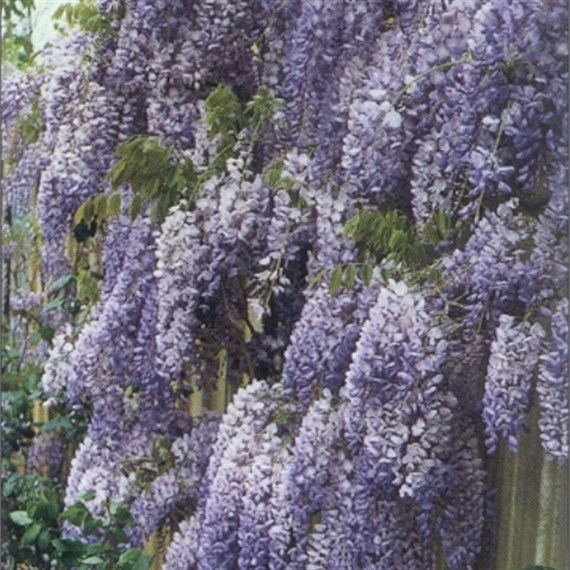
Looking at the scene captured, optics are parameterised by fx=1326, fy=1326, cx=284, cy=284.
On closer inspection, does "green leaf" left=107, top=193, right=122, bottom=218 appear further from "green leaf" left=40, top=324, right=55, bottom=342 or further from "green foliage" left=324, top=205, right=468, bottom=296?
"green foliage" left=324, top=205, right=468, bottom=296

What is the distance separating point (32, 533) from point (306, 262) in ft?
2.38

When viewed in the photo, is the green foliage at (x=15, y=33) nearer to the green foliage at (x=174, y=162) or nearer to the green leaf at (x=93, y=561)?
the green foliage at (x=174, y=162)

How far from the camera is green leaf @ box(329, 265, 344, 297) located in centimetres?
186

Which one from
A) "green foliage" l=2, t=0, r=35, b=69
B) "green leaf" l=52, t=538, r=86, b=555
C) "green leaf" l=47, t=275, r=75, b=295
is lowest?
"green leaf" l=52, t=538, r=86, b=555

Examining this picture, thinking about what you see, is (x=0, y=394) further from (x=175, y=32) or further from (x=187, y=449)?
(x=175, y=32)

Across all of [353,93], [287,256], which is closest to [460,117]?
[353,93]

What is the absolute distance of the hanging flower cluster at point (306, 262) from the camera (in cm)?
167

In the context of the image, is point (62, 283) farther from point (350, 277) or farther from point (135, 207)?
point (350, 277)

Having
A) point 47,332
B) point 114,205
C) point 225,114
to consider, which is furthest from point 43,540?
point 225,114

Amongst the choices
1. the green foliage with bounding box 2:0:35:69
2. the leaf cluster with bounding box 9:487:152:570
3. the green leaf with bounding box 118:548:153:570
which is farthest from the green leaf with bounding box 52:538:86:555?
the green foliage with bounding box 2:0:35:69

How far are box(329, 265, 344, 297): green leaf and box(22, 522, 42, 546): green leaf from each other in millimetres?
732

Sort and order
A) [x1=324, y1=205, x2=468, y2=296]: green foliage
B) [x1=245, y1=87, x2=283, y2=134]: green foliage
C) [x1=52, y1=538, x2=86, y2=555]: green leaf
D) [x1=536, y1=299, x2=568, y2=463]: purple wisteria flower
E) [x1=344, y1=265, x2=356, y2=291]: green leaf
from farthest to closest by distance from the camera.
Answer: [x1=52, y1=538, x2=86, y2=555]: green leaf → [x1=245, y1=87, x2=283, y2=134]: green foliage → [x1=344, y1=265, x2=356, y2=291]: green leaf → [x1=324, y1=205, x2=468, y2=296]: green foliage → [x1=536, y1=299, x2=568, y2=463]: purple wisteria flower

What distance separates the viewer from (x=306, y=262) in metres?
1.91

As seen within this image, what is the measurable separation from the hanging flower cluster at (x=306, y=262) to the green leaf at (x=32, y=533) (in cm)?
11
